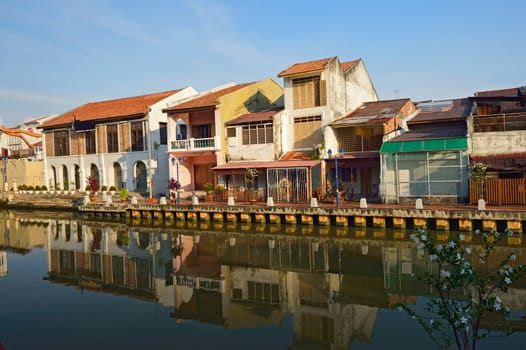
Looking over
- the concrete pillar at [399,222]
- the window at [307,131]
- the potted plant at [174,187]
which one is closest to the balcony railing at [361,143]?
the window at [307,131]

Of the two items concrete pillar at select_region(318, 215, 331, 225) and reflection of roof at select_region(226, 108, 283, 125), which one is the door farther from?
concrete pillar at select_region(318, 215, 331, 225)

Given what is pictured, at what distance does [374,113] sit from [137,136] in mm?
17876

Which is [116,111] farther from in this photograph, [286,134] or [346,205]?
[346,205]

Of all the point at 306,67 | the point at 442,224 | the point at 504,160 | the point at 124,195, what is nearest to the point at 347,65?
the point at 306,67

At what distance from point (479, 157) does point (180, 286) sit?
14345mm

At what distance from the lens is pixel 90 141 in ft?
116

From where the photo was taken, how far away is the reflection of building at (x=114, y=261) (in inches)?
510

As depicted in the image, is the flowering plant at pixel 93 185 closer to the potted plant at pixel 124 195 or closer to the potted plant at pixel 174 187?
the potted plant at pixel 124 195

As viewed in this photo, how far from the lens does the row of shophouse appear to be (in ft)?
63.0

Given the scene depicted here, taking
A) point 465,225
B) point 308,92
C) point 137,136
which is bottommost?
point 465,225

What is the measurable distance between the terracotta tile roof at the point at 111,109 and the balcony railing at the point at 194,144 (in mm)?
4659

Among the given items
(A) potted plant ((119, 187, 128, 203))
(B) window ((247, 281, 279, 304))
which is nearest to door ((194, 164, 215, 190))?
(A) potted plant ((119, 187, 128, 203))

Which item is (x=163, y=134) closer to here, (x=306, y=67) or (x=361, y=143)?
(x=306, y=67)

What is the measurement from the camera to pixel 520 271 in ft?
14.7
